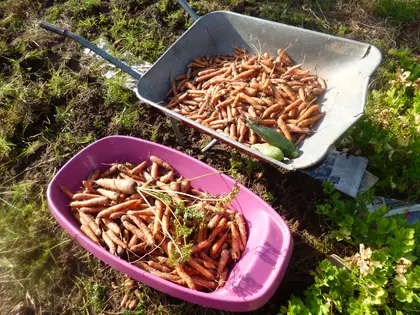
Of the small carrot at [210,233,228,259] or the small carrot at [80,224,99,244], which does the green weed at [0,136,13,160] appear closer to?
the small carrot at [80,224,99,244]

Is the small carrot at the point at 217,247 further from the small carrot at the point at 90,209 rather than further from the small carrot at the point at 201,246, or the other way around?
the small carrot at the point at 90,209

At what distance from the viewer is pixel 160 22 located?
4234 millimetres

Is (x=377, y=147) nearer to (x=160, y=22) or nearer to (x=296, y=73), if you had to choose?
(x=296, y=73)

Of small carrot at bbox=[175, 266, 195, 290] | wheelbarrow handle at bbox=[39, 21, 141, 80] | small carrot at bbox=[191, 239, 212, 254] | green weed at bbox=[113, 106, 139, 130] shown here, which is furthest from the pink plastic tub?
green weed at bbox=[113, 106, 139, 130]

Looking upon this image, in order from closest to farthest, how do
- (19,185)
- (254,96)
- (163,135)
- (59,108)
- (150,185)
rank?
(150,185) → (254,96) → (19,185) → (163,135) → (59,108)

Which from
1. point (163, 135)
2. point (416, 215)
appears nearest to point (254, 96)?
point (163, 135)

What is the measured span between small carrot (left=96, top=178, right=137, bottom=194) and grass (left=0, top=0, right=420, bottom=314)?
65 cm

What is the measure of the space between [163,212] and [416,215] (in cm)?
197

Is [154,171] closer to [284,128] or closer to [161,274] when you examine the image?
[161,274]

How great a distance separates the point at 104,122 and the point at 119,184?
3.99 ft

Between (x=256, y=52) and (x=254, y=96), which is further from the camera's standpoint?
(x=256, y=52)

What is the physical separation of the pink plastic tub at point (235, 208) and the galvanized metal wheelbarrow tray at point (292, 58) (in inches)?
12.8

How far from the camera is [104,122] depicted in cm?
339

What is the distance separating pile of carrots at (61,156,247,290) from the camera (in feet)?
6.87
